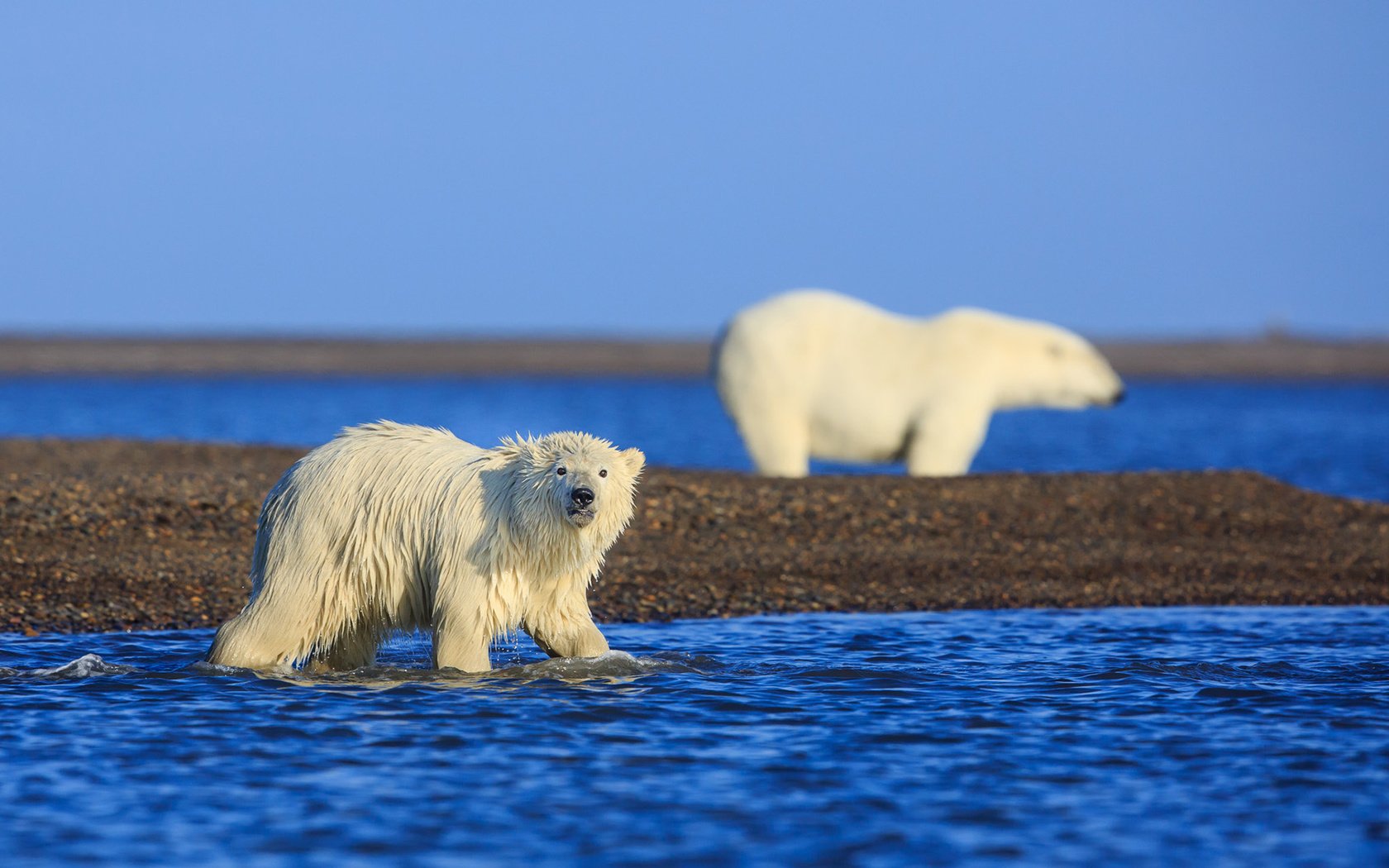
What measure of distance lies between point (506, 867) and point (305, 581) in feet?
Result: 10.1

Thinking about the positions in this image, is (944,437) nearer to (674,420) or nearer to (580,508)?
(580,508)

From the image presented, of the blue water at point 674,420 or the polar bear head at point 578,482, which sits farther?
the blue water at point 674,420

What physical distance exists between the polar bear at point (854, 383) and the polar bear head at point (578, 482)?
934 centimetres

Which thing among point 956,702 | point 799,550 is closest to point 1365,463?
point 799,550

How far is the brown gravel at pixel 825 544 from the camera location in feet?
40.5

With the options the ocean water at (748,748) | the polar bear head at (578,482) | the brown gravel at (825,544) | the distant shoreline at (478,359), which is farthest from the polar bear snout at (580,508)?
the distant shoreline at (478,359)

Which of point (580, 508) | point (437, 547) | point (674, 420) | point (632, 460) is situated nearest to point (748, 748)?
point (580, 508)

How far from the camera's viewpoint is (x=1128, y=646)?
34.7 feet

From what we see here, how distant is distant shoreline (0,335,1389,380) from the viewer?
299ft

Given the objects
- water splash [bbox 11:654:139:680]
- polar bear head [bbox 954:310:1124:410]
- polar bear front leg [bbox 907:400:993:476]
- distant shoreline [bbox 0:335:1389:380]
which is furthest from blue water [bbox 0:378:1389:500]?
water splash [bbox 11:654:139:680]

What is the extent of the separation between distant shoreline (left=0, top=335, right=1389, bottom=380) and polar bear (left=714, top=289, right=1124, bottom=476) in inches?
2707

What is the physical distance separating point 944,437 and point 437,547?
33.0 feet

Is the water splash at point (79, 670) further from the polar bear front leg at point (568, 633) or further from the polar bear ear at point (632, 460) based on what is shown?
the polar bear ear at point (632, 460)

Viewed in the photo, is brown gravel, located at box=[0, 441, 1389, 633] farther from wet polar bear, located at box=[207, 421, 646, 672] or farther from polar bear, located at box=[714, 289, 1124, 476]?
wet polar bear, located at box=[207, 421, 646, 672]
